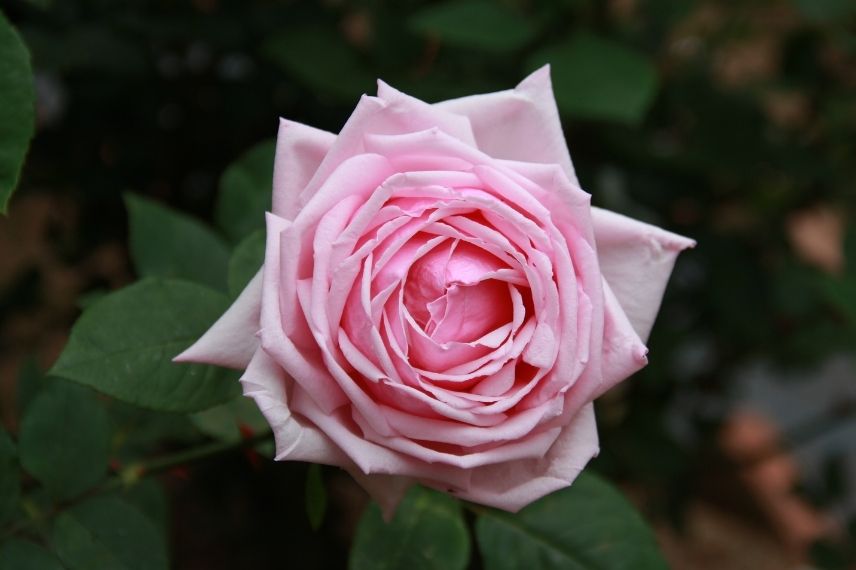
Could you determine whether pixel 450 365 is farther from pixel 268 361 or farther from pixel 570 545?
pixel 570 545

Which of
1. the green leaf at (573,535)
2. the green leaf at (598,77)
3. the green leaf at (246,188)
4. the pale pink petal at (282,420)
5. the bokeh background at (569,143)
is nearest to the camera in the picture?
the pale pink petal at (282,420)

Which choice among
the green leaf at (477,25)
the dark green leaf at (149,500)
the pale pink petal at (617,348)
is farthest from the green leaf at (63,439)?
the green leaf at (477,25)

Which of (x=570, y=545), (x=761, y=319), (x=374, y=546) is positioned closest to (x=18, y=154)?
(x=374, y=546)

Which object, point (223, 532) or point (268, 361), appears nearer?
point (268, 361)

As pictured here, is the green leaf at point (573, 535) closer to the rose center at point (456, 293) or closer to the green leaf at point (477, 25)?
the rose center at point (456, 293)

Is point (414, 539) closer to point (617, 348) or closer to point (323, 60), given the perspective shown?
point (617, 348)

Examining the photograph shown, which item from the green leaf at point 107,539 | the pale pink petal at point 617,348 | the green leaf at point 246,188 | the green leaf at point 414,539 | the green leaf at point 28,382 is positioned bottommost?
the green leaf at point 28,382

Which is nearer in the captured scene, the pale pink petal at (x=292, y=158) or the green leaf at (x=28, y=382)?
the pale pink petal at (x=292, y=158)
